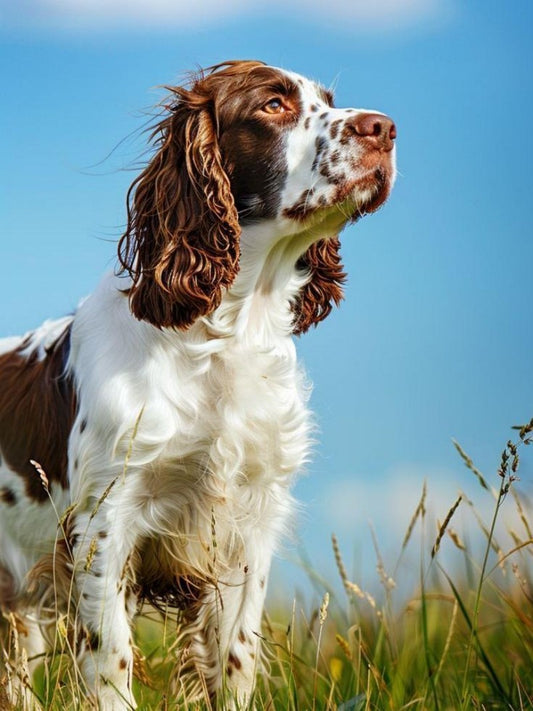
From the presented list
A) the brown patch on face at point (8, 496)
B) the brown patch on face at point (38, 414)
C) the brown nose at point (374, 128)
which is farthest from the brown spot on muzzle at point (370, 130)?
the brown patch on face at point (8, 496)

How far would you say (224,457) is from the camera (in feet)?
12.6

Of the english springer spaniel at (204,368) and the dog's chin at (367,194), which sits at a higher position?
the dog's chin at (367,194)

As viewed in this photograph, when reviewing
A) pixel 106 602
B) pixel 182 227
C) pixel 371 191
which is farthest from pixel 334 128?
pixel 106 602

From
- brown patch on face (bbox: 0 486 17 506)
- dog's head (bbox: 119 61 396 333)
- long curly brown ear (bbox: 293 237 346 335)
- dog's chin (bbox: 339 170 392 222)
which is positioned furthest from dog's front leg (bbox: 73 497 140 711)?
dog's chin (bbox: 339 170 392 222)

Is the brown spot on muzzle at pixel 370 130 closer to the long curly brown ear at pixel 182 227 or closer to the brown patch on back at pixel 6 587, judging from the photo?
the long curly brown ear at pixel 182 227

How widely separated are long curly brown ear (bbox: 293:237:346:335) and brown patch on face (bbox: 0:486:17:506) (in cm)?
139

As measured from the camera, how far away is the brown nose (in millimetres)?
3516

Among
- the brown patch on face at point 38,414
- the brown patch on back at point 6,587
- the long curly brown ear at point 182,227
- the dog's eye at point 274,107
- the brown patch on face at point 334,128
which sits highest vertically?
the dog's eye at point 274,107

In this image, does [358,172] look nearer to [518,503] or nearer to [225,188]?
[225,188]

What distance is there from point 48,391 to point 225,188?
46.3 inches

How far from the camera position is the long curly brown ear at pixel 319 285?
4.14 metres

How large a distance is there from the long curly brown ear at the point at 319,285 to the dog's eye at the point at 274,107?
22.7 inches

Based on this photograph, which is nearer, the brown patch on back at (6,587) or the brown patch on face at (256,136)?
the brown patch on face at (256,136)

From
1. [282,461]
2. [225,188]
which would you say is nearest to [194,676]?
[282,461]
